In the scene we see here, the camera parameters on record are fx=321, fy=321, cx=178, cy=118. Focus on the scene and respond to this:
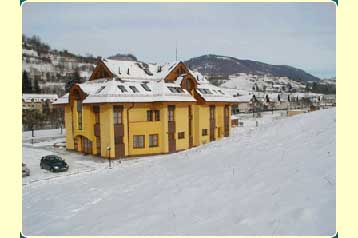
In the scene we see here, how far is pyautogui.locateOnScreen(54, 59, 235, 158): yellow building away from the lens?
2116 centimetres

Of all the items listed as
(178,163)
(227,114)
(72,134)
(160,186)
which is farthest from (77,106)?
(160,186)

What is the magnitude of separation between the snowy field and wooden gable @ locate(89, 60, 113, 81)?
14305 millimetres

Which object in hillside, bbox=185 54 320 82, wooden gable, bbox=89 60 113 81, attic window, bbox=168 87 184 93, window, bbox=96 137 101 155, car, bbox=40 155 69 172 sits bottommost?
car, bbox=40 155 69 172

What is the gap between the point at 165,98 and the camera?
21.7 m

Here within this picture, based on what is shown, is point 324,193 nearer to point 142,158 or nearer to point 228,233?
point 228,233

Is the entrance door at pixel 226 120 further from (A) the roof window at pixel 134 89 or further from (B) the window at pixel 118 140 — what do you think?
(B) the window at pixel 118 140

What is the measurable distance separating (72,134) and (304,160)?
21248mm

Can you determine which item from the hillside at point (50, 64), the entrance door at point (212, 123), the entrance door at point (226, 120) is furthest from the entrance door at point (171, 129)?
the entrance door at point (226, 120)

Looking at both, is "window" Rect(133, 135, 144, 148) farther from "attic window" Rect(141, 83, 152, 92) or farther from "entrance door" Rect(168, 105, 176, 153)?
"attic window" Rect(141, 83, 152, 92)

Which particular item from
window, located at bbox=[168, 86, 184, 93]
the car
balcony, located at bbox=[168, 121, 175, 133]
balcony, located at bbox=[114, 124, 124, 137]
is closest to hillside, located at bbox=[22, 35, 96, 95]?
balcony, located at bbox=[114, 124, 124, 137]

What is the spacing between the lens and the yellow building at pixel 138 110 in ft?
69.4

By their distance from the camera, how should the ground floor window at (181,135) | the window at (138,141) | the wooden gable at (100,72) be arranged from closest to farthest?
the window at (138,141) → the ground floor window at (181,135) → the wooden gable at (100,72)

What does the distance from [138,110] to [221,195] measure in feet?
52.8

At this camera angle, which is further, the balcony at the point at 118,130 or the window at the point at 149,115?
the window at the point at 149,115
